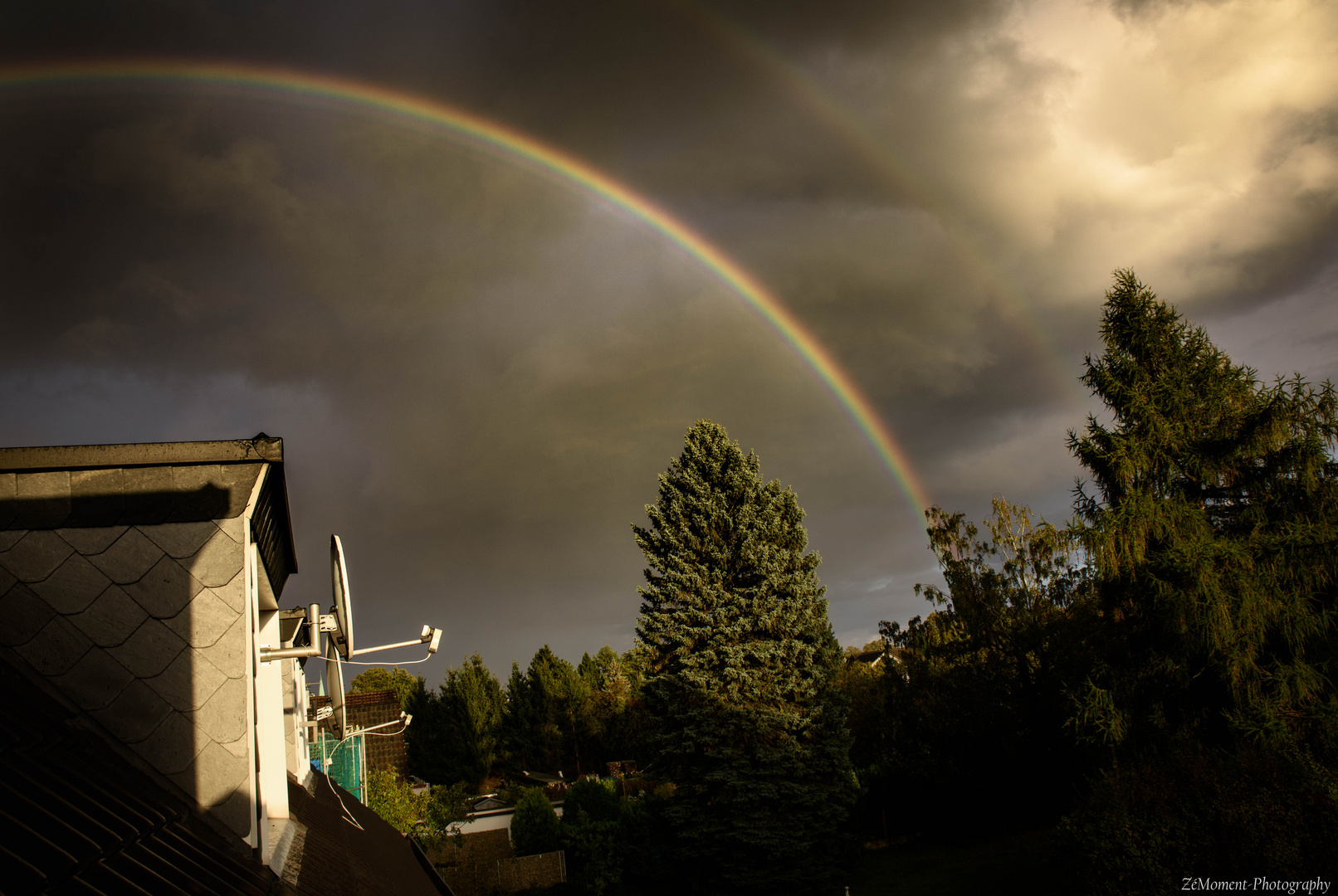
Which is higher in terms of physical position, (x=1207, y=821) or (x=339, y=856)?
(x=339, y=856)

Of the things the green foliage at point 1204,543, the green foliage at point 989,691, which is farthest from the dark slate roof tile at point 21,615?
the green foliage at point 989,691

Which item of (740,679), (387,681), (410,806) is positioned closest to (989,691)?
(740,679)

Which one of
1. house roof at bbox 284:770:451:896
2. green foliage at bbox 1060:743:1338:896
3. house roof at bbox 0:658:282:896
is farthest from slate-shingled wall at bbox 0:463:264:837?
green foliage at bbox 1060:743:1338:896

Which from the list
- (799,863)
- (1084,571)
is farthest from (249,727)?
(1084,571)

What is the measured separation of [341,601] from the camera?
474 cm

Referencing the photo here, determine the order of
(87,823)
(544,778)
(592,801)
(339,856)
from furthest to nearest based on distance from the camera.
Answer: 1. (544,778)
2. (592,801)
3. (339,856)
4. (87,823)

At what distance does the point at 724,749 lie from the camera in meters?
19.9

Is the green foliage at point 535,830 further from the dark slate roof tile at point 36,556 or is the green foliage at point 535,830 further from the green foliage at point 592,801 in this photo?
the dark slate roof tile at point 36,556

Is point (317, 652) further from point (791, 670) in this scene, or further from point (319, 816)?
point (791, 670)

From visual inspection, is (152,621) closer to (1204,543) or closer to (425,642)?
(425,642)

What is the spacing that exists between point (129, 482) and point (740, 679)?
19.0m

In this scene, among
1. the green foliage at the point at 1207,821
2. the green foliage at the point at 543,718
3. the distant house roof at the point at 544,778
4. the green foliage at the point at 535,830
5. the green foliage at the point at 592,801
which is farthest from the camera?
the green foliage at the point at 543,718

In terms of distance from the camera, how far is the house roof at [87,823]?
1.49m

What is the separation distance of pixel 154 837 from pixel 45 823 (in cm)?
45
